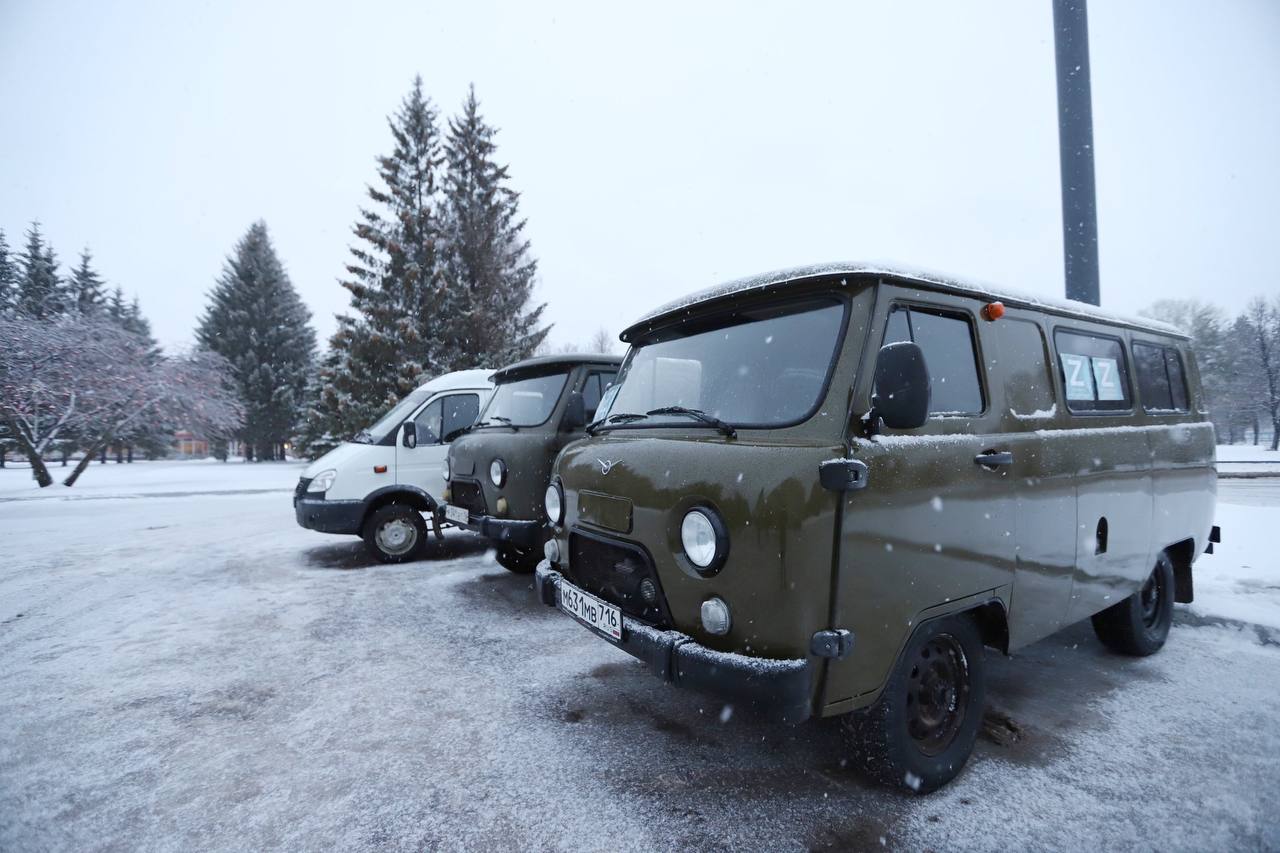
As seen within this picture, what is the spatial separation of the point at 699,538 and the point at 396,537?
6.06m

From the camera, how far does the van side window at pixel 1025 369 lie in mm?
3195

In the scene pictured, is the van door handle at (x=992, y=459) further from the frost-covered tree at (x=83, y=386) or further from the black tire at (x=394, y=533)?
the frost-covered tree at (x=83, y=386)

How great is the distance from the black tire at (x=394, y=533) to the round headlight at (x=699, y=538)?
5861mm

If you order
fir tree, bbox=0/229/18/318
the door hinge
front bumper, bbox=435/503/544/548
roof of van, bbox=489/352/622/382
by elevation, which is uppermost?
fir tree, bbox=0/229/18/318

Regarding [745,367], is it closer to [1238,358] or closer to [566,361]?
[566,361]

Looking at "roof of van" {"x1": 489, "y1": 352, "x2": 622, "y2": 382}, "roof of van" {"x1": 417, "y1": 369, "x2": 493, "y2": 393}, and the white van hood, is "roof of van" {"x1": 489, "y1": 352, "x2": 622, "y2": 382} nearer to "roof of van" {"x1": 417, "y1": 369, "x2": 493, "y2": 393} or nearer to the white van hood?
"roof of van" {"x1": 417, "y1": 369, "x2": 493, "y2": 393}

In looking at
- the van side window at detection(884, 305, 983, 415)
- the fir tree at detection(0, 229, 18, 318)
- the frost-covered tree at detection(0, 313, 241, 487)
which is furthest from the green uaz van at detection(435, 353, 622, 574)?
the fir tree at detection(0, 229, 18, 318)

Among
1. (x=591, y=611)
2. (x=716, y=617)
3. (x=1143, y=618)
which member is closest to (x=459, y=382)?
(x=591, y=611)

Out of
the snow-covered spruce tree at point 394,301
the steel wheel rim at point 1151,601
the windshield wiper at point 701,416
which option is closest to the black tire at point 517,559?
the windshield wiper at point 701,416

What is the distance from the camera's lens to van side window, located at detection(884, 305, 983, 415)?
280 cm

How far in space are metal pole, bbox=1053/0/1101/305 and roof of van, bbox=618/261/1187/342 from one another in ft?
12.2

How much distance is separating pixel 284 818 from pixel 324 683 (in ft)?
4.91

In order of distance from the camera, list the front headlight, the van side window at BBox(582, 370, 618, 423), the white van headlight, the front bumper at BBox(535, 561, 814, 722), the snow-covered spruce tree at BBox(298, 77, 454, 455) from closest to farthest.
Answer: the front bumper at BBox(535, 561, 814, 722)
the white van headlight
the van side window at BBox(582, 370, 618, 423)
the front headlight
the snow-covered spruce tree at BBox(298, 77, 454, 455)

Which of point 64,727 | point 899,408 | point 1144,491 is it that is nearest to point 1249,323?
point 1144,491
